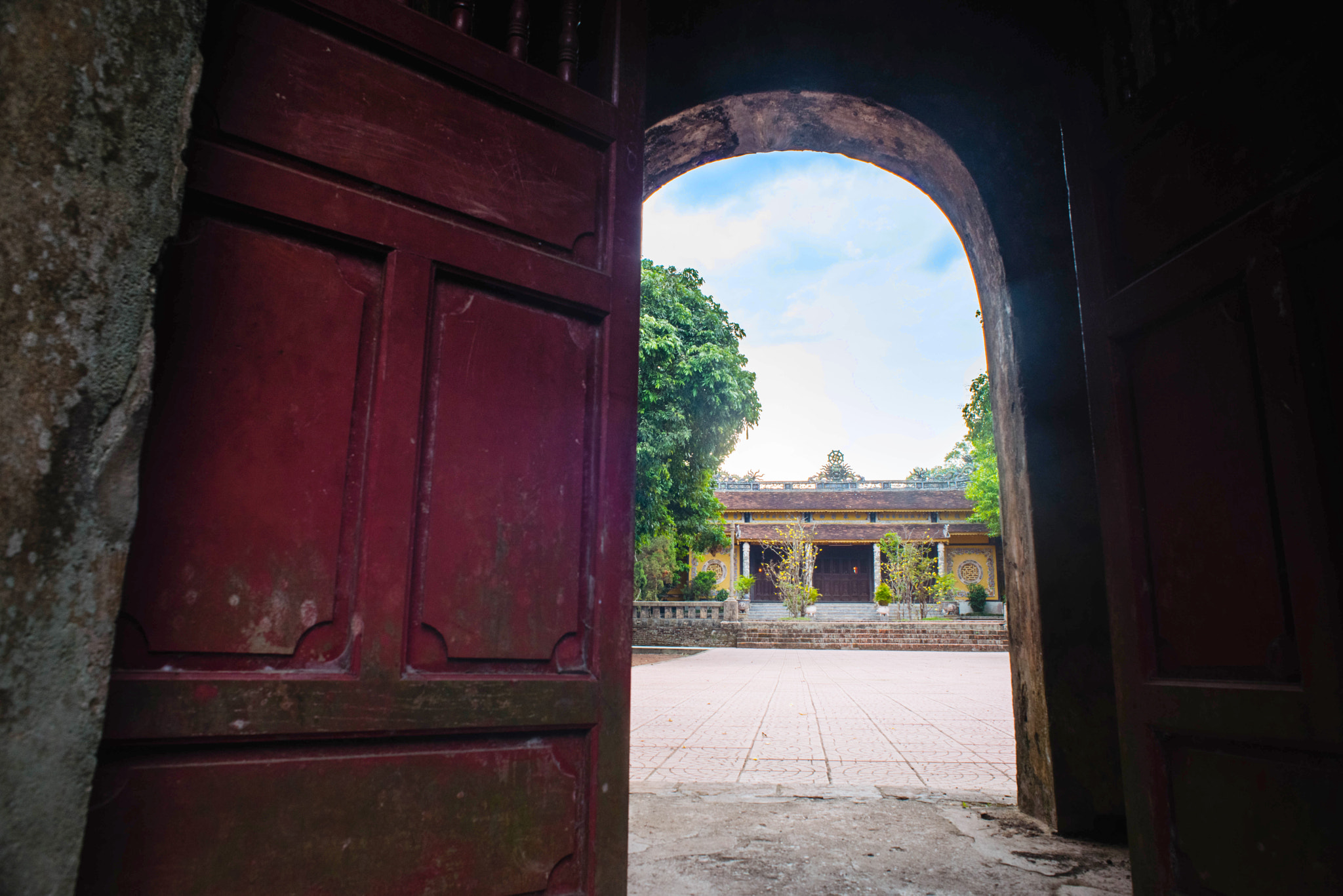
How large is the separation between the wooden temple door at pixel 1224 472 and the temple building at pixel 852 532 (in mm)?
28850

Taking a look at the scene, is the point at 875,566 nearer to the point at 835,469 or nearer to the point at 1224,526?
the point at 835,469

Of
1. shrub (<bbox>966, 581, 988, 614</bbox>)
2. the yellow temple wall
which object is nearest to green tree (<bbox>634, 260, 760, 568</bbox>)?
shrub (<bbox>966, 581, 988, 614</bbox>)

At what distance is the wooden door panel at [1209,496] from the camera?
1.75 meters

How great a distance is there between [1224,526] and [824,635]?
20.0 meters

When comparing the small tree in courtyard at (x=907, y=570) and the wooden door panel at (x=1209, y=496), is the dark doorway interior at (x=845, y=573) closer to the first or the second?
the small tree in courtyard at (x=907, y=570)

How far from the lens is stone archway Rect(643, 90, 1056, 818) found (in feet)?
10.8

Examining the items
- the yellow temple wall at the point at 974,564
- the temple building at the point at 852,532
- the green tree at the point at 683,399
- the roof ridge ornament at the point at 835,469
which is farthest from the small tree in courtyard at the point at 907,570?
the roof ridge ornament at the point at 835,469

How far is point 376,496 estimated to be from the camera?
5.20 ft

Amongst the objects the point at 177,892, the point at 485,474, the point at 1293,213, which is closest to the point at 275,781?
the point at 177,892

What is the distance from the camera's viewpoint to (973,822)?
3213 mm

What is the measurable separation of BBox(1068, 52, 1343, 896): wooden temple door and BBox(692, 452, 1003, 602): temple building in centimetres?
2885

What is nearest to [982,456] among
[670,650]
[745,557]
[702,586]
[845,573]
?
[845,573]

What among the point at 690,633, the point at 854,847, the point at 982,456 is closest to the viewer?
the point at 854,847

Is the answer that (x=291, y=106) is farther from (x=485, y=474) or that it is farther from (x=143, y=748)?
(x=143, y=748)
